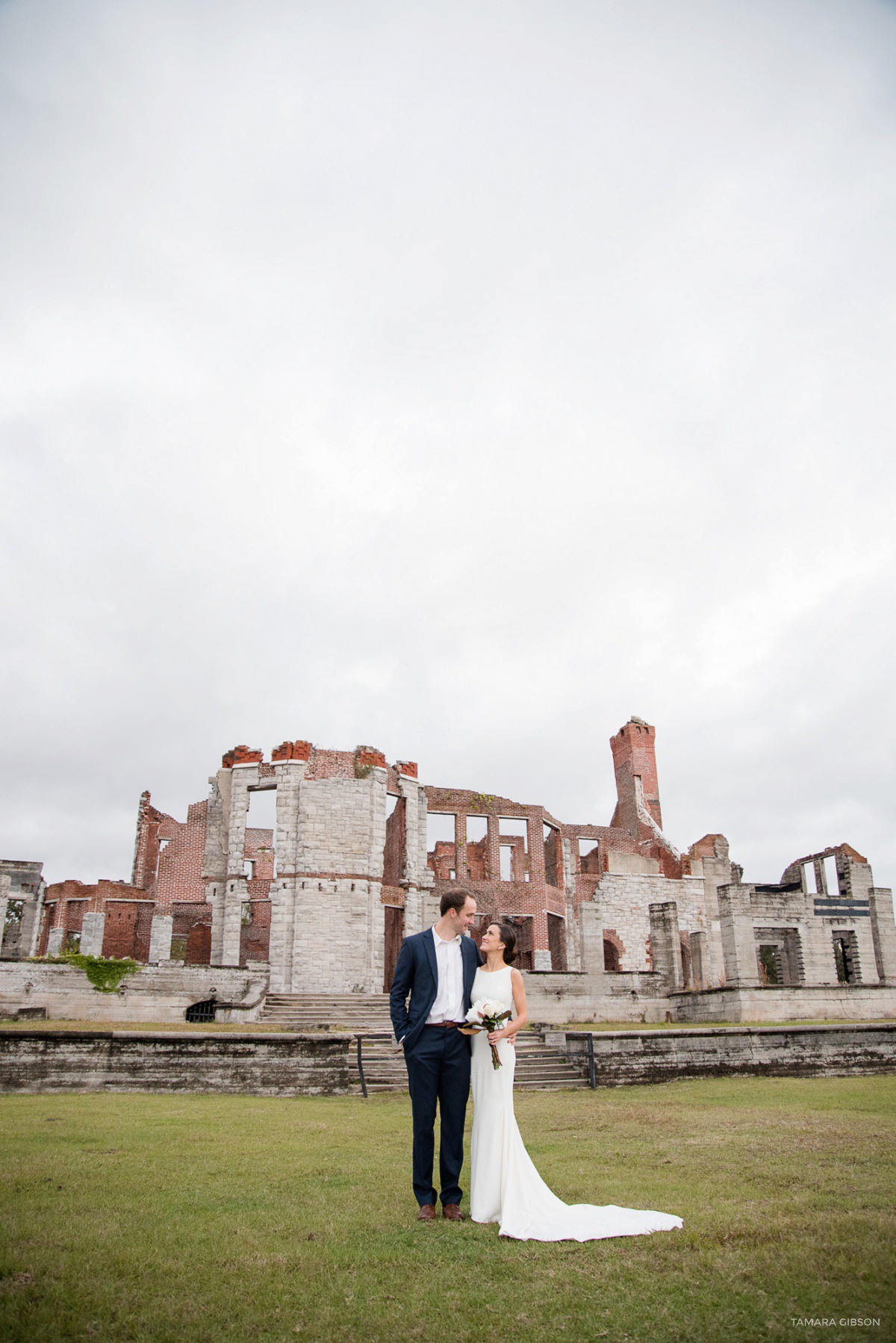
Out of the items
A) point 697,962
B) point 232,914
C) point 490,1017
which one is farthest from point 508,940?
point 697,962

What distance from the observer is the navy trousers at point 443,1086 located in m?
5.22

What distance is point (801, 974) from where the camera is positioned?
30.1 metres

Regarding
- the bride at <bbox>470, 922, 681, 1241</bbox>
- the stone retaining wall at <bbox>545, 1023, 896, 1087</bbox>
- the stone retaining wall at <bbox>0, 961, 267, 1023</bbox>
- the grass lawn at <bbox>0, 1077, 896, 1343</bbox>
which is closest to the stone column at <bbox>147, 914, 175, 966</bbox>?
the stone retaining wall at <bbox>0, 961, 267, 1023</bbox>

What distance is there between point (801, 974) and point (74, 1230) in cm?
3075

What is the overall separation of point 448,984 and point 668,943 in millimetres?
22991

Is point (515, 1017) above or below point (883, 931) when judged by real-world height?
below

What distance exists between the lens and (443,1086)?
5426 millimetres

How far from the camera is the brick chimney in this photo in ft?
137

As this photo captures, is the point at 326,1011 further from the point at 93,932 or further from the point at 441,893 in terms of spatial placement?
the point at 93,932

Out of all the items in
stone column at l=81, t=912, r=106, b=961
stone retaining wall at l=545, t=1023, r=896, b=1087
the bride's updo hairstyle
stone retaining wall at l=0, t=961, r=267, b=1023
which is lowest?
stone retaining wall at l=545, t=1023, r=896, b=1087

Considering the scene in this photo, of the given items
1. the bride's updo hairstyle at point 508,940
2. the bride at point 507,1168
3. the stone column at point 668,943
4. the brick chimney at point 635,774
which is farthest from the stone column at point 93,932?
the bride at point 507,1168

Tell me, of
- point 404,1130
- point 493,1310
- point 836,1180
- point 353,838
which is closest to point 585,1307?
point 493,1310

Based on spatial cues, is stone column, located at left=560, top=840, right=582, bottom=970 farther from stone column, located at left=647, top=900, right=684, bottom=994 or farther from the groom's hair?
the groom's hair

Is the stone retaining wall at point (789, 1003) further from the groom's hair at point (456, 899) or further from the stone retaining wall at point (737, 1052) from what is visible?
the groom's hair at point (456, 899)
